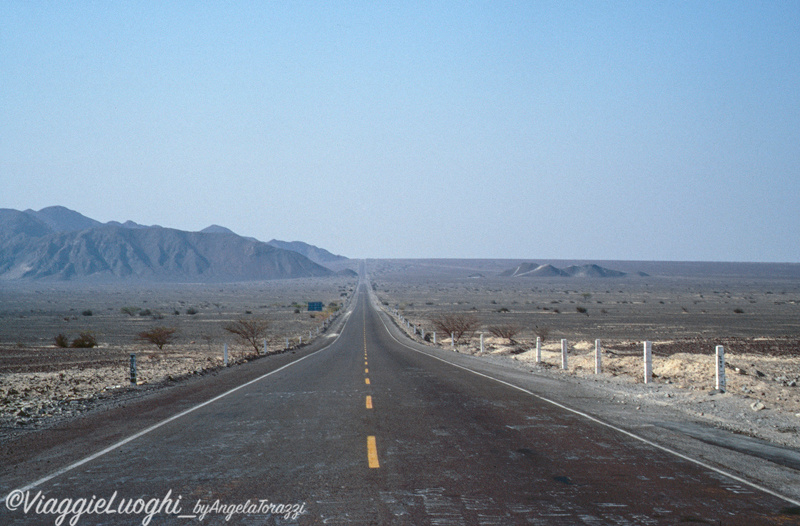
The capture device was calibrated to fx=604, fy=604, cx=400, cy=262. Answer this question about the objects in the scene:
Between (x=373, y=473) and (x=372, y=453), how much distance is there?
41.4 inches

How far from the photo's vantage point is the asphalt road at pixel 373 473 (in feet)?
20.8

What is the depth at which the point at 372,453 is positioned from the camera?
883cm

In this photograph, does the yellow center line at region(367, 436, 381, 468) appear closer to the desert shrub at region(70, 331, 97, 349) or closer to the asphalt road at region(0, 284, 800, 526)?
the asphalt road at region(0, 284, 800, 526)

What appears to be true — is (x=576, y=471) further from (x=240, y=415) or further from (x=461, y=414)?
(x=240, y=415)

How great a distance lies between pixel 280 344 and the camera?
44.6 m

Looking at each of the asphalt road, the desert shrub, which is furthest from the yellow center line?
the desert shrub

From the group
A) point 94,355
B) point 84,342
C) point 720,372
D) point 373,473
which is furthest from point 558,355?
point 84,342

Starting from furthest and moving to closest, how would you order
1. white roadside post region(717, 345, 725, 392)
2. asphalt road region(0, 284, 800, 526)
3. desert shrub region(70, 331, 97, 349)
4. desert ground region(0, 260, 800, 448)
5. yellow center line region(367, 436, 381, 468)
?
desert shrub region(70, 331, 97, 349)
white roadside post region(717, 345, 725, 392)
desert ground region(0, 260, 800, 448)
yellow center line region(367, 436, 381, 468)
asphalt road region(0, 284, 800, 526)

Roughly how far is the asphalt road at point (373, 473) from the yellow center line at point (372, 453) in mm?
17

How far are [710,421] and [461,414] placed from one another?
5028 mm

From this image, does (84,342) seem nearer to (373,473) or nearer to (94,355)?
(94,355)

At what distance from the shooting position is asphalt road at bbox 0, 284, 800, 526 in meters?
6.33

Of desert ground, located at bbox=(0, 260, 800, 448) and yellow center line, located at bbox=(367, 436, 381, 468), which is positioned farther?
desert ground, located at bbox=(0, 260, 800, 448)

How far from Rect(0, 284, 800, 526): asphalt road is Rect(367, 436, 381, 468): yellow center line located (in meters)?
0.02
